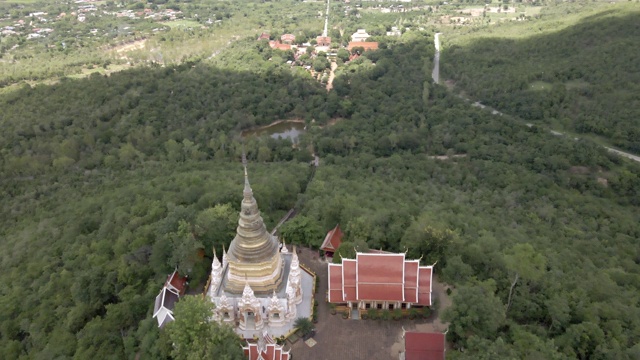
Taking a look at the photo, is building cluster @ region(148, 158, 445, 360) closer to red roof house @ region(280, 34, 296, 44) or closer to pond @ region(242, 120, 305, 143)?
pond @ region(242, 120, 305, 143)

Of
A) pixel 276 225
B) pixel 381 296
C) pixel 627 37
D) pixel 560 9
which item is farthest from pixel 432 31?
pixel 381 296

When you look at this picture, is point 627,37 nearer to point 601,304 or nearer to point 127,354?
point 601,304

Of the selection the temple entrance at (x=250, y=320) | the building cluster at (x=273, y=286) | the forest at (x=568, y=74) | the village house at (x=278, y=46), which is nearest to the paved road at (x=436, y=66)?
the forest at (x=568, y=74)

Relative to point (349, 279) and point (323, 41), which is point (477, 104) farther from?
point (349, 279)

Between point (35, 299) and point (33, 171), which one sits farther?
point (33, 171)

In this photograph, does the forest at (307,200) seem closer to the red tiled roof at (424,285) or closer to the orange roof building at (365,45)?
the red tiled roof at (424,285)

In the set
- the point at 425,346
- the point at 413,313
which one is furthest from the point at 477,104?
the point at 425,346
